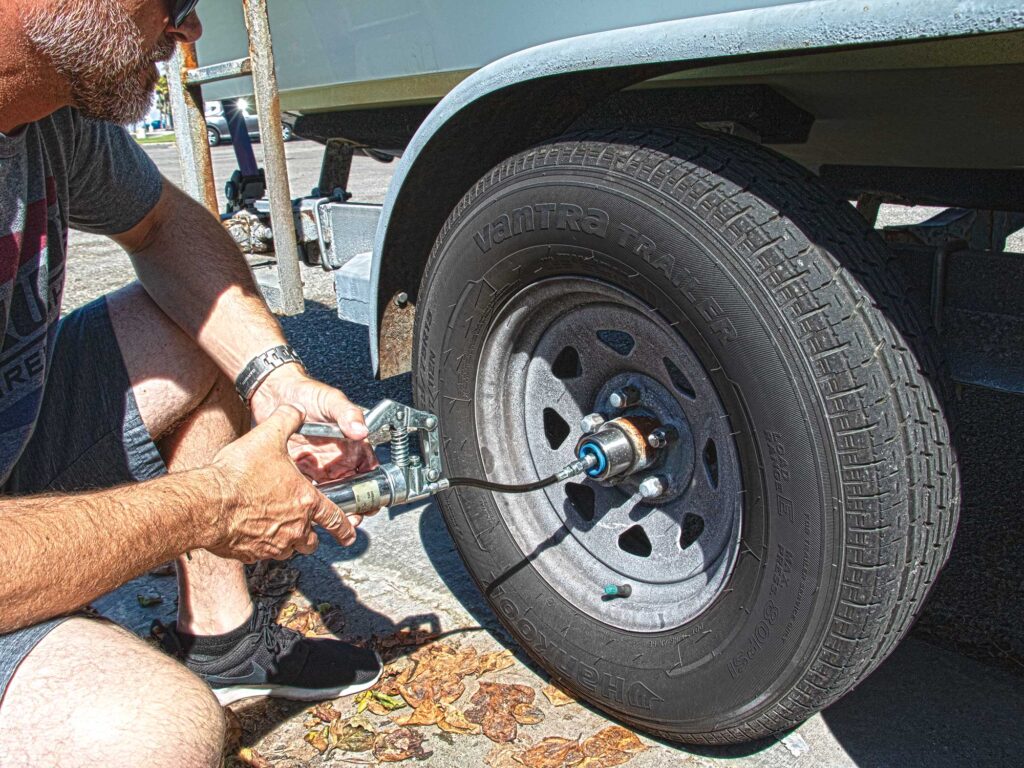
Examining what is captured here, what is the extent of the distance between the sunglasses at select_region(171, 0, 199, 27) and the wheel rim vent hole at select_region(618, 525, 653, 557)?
Answer: 1.35m

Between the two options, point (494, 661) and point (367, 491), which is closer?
point (367, 491)

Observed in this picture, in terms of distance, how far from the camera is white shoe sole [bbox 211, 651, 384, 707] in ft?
6.74

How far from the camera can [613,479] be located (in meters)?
1.93

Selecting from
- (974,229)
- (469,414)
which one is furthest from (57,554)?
(974,229)

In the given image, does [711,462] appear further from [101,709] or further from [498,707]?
[101,709]

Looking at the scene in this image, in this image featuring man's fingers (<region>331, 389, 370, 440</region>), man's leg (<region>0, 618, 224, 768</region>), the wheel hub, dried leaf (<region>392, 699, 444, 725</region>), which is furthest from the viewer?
dried leaf (<region>392, 699, 444, 725</region>)

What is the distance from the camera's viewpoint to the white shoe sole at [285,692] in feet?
6.74

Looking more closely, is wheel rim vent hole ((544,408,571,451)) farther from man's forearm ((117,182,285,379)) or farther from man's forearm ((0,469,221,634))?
man's forearm ((0,469,221,634))

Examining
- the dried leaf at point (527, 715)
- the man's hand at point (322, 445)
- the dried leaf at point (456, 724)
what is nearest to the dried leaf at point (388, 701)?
the dried leaf at point (456, 724)

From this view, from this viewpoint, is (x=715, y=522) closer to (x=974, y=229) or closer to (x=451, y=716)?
(x=451, y=716)

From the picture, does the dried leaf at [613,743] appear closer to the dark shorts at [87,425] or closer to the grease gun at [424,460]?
the grease gun at [424,460]

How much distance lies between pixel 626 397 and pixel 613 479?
0.17 meters

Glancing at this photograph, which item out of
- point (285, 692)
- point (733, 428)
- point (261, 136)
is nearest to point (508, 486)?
point (733, 428)

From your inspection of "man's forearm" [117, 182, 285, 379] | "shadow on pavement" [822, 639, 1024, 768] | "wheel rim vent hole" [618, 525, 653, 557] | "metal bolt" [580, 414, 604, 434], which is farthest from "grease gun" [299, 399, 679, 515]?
"shadow on pavement" [822, 639, 1024, 768]
